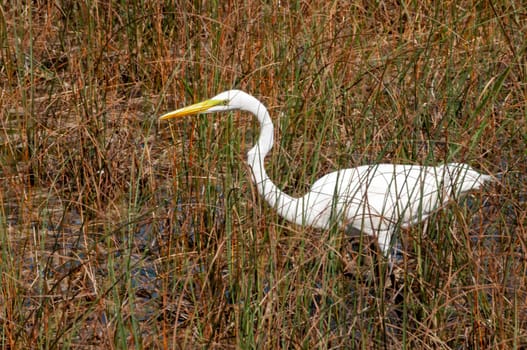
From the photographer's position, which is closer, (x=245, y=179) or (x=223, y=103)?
(x=223, y=103)

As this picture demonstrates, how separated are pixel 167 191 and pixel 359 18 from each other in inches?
59.8

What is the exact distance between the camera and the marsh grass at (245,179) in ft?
7.72

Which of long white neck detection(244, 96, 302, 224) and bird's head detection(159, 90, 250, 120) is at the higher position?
bird's head detection(159, 90, 250, 120)

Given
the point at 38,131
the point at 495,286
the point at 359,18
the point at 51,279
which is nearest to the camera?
the point at 495,286

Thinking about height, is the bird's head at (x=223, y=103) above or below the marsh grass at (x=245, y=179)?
above

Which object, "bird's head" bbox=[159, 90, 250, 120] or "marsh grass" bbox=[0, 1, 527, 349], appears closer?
"marsh grass" bbox=[0, 1, 527, 349]

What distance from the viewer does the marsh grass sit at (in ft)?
7.72

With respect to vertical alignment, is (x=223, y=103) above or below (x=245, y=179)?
above

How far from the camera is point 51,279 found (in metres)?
2.88

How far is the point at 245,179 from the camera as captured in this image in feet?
10.8

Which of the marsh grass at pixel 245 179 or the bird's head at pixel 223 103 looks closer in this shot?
the marsh grass at pixel 245 179

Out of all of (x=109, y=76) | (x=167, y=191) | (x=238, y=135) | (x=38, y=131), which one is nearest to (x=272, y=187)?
(x=238, y=135)

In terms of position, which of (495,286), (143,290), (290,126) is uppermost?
(495,286)

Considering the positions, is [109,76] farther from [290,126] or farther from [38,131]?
[290,126]
